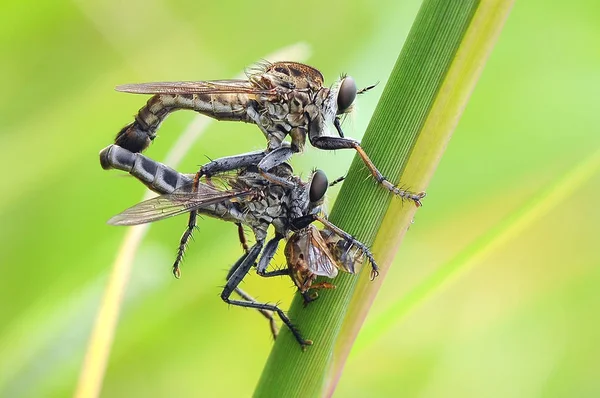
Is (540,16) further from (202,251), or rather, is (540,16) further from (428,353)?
(202,251)

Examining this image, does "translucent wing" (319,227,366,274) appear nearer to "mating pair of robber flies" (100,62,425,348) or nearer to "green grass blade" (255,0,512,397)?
"green grass blade" (255,0,512,397)

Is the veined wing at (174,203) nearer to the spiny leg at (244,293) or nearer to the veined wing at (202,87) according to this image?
Result: the spiny leg at (244,293)

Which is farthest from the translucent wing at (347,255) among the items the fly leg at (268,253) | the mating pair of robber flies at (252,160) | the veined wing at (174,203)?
the fly leg at (268,253)

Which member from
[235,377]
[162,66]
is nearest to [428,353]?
[235,377]

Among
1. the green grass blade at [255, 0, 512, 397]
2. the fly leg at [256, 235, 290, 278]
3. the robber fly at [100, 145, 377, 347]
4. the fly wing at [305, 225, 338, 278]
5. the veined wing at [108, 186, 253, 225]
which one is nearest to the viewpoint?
the green grass blade at [255, 0, 512, 397]

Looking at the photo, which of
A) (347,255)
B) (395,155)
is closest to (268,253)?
(347,255)

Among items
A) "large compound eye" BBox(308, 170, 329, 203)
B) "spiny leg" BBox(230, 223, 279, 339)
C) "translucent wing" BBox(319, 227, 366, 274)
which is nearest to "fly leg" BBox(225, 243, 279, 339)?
"spiny leg" BBox(230, 223, 279, 339)
